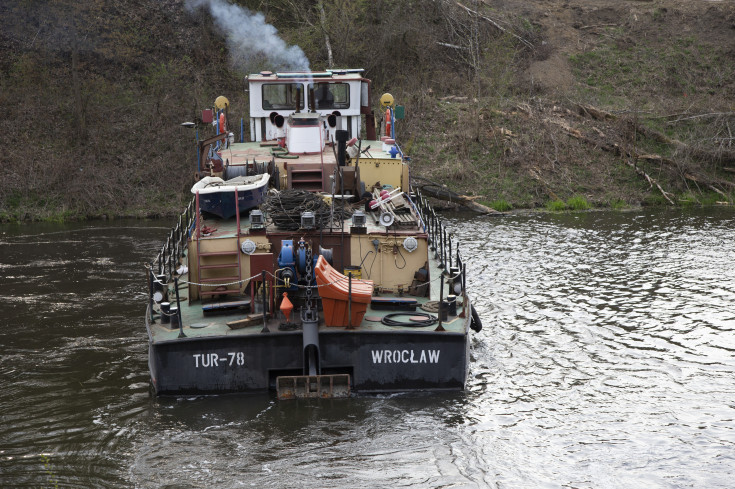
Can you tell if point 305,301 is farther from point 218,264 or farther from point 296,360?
point 218,264

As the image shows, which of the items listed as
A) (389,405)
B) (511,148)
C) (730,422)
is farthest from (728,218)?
(389,405)

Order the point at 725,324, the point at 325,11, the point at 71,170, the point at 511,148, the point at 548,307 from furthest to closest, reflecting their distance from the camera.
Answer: the point at 325,11 → the point at 511,148 → the point at 71,170 → the point at 548,307 → the point at 725,324

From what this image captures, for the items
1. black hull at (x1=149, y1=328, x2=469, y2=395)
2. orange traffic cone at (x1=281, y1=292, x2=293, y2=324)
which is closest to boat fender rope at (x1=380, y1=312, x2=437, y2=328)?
black hull at (x1=149, y1=328, x2=469, y2=395)

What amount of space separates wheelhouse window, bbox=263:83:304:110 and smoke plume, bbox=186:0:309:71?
40.7 ft

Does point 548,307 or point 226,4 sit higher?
point 226,4

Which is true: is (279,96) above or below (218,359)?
above

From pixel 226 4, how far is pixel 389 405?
2929cm

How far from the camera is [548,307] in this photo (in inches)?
709

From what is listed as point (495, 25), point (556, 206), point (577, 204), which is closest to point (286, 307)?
point (556, 206)

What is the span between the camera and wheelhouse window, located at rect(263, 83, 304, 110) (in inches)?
800

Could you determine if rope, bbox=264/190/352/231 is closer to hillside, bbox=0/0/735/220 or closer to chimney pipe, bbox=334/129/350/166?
chimney pipe, bbox=334/129/350/166

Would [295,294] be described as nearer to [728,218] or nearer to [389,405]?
[389,405]

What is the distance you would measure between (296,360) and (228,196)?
3.60m

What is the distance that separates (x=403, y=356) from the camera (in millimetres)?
12242
